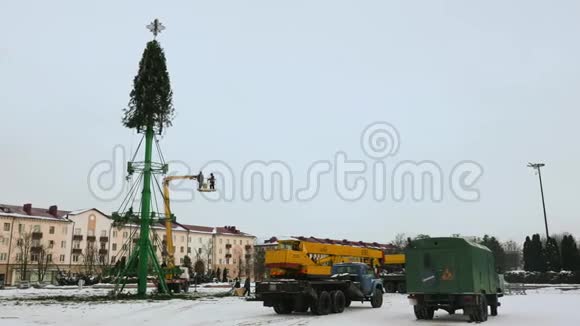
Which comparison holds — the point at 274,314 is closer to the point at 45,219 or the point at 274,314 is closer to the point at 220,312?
the point at 220,312

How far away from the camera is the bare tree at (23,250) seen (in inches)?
3268

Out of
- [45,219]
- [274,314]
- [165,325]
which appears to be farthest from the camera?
[45,219]

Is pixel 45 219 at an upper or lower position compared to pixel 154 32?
lower

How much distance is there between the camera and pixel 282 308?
2283 cm

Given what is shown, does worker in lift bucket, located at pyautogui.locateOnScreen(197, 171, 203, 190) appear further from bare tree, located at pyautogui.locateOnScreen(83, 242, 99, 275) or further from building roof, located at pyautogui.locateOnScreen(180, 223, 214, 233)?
building roof, located at pyautogui.locateOnScreen(180, 223, 214, 233)

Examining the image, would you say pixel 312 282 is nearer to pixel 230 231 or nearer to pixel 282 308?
pixel 282 308

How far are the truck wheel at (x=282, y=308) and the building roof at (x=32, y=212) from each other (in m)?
82.0

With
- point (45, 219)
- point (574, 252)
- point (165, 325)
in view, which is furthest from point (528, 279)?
point (45, 219)

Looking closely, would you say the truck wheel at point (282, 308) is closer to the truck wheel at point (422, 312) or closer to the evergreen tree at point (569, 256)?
the truck wheel at point (422, 312)

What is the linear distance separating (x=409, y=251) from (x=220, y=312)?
8897 mm

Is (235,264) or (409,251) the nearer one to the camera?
(409,251)

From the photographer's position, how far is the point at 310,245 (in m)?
24.6

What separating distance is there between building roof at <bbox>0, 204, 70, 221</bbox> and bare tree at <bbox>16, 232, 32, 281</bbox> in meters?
4.16

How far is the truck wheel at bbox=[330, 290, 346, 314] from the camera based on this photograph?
22391mm
